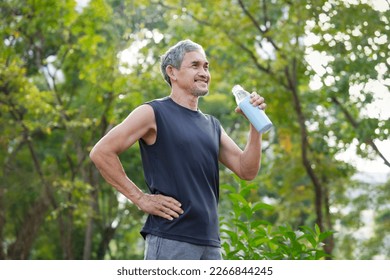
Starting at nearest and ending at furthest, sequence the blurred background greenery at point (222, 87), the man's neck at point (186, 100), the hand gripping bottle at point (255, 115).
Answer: the hand gripping bottle at point (255, 115) < the man's neck at point (186, 100) < the blurred background greenery at point (222, 87)

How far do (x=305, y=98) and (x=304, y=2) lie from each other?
4045mm

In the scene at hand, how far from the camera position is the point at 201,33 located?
1516cm

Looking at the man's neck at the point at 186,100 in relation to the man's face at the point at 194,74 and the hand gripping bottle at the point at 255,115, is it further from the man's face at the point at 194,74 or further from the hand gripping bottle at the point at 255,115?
the hand gripping bottle at the point at 255,115

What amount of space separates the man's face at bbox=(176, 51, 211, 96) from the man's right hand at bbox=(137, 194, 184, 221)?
1.79 ft

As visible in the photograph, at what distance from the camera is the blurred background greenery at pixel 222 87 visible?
10680mm

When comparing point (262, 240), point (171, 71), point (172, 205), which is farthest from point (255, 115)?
point (262, 240)

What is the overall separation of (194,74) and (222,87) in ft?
50.7

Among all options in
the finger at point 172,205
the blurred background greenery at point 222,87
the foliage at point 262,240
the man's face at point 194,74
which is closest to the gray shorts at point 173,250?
the finger at point 172,205

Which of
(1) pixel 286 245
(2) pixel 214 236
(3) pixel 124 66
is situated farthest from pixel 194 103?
(3) pixel 124 66

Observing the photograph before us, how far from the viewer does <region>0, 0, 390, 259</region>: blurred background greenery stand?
10680 mm

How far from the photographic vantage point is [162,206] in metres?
3.38

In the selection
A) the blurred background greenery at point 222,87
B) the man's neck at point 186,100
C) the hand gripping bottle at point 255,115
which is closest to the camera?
the hand gripping bottle at point 255,115

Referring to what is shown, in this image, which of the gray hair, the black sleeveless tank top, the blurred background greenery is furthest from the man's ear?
the blurred background greenery

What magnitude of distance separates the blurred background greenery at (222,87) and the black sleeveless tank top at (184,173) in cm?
653
